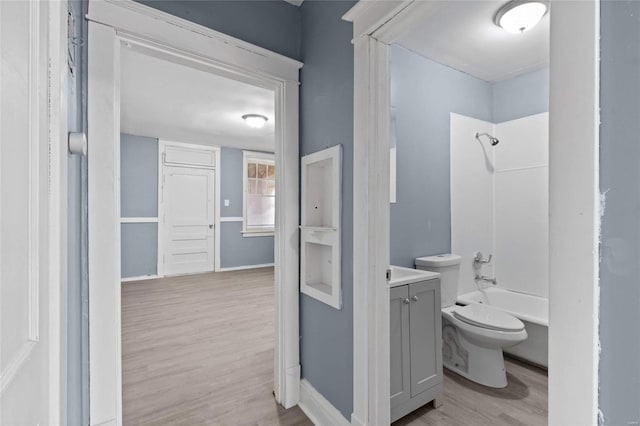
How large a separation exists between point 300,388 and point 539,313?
2265 millimetres

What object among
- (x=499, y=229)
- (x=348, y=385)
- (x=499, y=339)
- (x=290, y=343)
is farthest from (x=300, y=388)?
(x=499, y=229)

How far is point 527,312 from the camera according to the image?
8.87ft

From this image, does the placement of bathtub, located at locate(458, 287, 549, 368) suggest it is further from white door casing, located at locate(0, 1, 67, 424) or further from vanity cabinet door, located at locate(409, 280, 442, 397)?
white door casing, located at locate(0, 1, 67, 424)

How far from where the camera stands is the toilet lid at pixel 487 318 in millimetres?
2027

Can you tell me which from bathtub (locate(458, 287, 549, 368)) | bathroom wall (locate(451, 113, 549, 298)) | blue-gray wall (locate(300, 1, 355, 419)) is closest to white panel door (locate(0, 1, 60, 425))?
blue-gray wall (locate(300, 1, 355, 419))

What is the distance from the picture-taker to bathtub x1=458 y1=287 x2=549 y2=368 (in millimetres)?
2338

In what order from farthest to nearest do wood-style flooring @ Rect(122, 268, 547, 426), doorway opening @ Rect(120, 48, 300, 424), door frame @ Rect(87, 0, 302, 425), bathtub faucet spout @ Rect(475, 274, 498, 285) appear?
bathtub faucet spout @ Rect(475, 274, 498, 285), doorway opening @ Rect(120, 48, 300, 424), wood-style flooring @ Rect(122, 268, 547, 426), door frame @ Rect(87, 0, 302, 425)

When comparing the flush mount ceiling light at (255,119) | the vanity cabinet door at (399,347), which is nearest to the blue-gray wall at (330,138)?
the vanity cabinet door at (399,347)

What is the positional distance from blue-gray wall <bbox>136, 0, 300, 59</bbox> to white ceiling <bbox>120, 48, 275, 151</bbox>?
1.11 m

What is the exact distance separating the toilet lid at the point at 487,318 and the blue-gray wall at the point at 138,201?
514cm

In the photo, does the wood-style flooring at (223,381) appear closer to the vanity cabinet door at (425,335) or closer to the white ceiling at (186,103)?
the vanity cabinet door at (425,335)

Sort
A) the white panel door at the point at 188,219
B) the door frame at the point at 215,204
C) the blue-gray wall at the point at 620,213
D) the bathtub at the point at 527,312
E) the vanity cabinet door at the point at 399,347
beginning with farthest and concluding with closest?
1. the white panel door at the point at 188,219
2. the door frame at the point at 215,204
3. the bathtub at the point at 527,312
4. the vanity cabinet door at the point at 399,347
5. the blue-gray wall at the point at 620,213

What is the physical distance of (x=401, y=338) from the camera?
1695 millimetres

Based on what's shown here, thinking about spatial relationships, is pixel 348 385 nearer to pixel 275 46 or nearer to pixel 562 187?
pixel 562 187
